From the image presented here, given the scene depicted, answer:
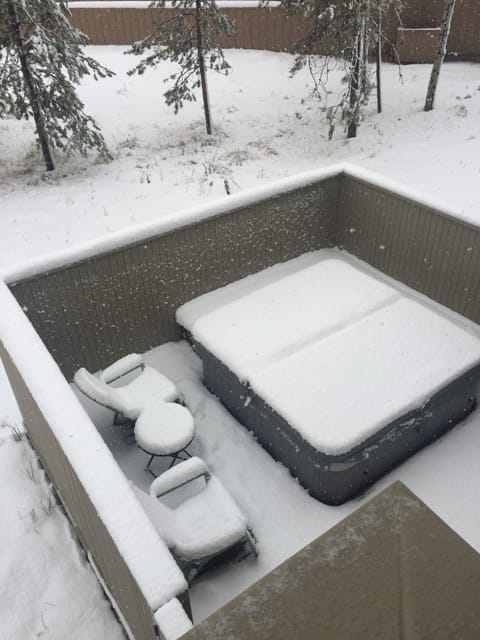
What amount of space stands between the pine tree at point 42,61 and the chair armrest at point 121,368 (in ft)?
20.6

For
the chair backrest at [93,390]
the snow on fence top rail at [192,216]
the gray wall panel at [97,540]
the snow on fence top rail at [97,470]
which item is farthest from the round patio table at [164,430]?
the snow on fence top rail at [192,216]

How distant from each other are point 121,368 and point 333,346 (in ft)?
6.34

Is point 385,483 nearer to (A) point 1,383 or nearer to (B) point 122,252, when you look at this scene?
(B) point 122,252

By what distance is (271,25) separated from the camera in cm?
1542

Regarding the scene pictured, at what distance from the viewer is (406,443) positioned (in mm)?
4332

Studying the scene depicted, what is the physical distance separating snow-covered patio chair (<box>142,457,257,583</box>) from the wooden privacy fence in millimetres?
12422

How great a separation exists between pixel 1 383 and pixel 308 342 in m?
3.14

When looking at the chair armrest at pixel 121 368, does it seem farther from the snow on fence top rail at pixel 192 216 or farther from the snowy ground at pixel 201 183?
the snow on fence top rail at pixel 192 216

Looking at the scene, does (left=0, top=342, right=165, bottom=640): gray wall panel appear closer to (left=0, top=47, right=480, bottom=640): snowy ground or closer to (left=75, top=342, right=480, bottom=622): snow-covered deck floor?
(left=0, top=47, right=480, bottom=640): snowy ground

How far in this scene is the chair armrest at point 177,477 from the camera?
3770 mm

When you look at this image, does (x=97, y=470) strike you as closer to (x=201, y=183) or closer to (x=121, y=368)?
(x=121, y=368)

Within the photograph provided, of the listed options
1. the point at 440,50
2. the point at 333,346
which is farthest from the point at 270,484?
the point at 440,50

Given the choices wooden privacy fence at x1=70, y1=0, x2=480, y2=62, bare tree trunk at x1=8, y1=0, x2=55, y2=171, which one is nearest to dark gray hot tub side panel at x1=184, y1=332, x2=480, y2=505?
bare tree trunk at x1=8, y1=0, x2=55, y2=171

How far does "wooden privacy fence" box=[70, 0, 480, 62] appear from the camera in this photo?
1391cm
